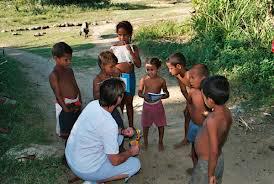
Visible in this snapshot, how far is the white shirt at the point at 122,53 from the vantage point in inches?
195

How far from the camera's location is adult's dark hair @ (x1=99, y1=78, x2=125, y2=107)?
3.52m

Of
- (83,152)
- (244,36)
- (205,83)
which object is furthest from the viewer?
(244,36)

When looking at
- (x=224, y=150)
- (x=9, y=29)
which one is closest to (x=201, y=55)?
(x=224, y=150)

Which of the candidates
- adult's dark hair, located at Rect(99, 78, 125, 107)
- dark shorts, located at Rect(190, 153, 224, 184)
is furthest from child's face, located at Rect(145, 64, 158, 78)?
dark shorts, located at Rect(190, 153, 224, 184)

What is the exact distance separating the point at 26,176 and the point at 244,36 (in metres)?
5.44

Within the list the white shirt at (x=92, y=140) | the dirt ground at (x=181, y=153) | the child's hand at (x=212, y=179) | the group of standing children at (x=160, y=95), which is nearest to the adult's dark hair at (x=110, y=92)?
the white shirt at (x=92, y=140)

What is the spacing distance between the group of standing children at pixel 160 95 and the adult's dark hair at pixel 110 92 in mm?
733

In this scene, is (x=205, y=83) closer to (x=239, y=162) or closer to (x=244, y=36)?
(x=239, y=162)

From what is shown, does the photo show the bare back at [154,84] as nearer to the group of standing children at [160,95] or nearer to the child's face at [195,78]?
the group of standing children at [160,95]

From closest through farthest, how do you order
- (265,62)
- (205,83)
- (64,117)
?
1. (205,83)
2. (64,117)
3. (265,62)

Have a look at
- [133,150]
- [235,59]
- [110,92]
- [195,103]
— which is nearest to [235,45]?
A: [235,59]

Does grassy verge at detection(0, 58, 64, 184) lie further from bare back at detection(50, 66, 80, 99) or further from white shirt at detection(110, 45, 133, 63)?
white shirt at detection(110, 45, 133, 63)

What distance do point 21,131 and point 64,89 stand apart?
1.18m

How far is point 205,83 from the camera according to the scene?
317cm
